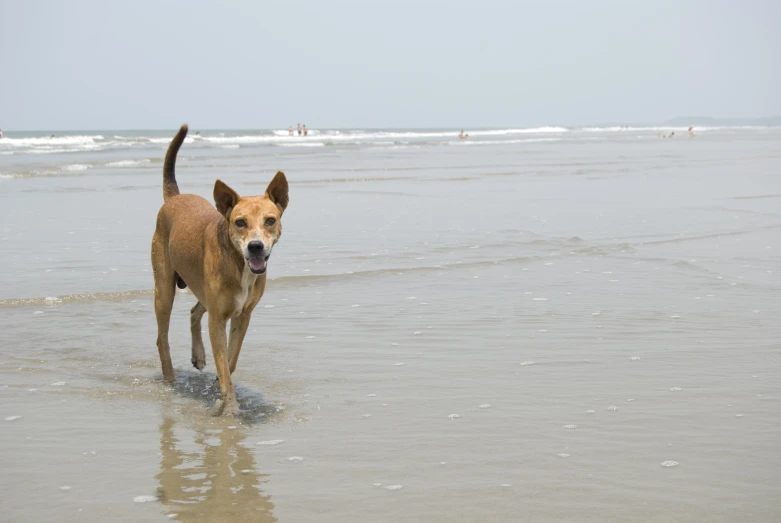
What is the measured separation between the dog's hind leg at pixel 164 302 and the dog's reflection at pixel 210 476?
1.00 m

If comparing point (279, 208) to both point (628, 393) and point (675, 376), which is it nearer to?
point (628, 393)

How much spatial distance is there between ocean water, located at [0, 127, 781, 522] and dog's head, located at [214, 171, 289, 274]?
1060mm

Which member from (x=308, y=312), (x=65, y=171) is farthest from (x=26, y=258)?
(x=65, y=171)

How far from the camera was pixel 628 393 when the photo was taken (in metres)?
5.96

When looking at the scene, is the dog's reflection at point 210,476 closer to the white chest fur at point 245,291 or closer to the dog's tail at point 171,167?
the white chest fur at point 245,291

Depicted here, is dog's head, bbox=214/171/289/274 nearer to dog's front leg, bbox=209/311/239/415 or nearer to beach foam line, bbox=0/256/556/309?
dog's front leg, bbox=209/311/239/415

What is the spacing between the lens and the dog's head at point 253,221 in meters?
5.33

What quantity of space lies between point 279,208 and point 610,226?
981 cm

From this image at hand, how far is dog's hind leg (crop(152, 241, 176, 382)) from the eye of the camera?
6.60 m

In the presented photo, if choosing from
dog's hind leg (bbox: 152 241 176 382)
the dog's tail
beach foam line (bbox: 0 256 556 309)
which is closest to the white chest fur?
dog's hind leg (bbox: 152 241 176 382)

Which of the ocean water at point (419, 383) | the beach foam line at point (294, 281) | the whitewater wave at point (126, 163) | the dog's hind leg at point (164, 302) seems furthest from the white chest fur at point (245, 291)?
the whitewater wave at point (126, 163)

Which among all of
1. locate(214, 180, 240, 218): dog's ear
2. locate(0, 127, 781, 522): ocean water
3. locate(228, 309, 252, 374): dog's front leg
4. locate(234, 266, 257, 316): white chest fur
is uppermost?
locate(214, 180, 240, 218): dog's ear

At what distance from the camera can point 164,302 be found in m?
6.75

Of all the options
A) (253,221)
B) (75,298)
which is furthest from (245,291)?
(75,298)
